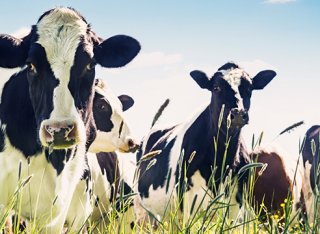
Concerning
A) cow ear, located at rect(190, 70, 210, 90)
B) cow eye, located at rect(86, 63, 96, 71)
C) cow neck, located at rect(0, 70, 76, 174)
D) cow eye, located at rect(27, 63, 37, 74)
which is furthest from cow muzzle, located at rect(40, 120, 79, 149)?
cow ear, located at rect(190, 70, 210, 90)

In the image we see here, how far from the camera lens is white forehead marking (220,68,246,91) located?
1004cm

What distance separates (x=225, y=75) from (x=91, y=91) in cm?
485

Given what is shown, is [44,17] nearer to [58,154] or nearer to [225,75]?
[58,154]

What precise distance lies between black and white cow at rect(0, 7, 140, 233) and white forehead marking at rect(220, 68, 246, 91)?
429 cm

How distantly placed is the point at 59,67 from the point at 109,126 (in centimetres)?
399

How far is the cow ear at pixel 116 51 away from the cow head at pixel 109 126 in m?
2.24

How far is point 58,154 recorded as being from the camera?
5660 millimetres

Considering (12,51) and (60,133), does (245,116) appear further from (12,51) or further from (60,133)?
(60,133)

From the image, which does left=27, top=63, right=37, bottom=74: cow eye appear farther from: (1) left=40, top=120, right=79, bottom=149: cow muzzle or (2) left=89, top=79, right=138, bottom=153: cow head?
(2) left=89, top=79, right=138, bottom=153: cow head

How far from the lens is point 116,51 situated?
6.61 metres

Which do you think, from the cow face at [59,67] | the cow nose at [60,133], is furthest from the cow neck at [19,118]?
the cow nose at [60,133]

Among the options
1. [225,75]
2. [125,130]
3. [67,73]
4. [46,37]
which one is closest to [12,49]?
[46,37]

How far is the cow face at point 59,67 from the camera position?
Result: 4957 millimetres

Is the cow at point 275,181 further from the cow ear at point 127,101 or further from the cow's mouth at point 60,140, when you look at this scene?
the cow's mouth at point 60,140
